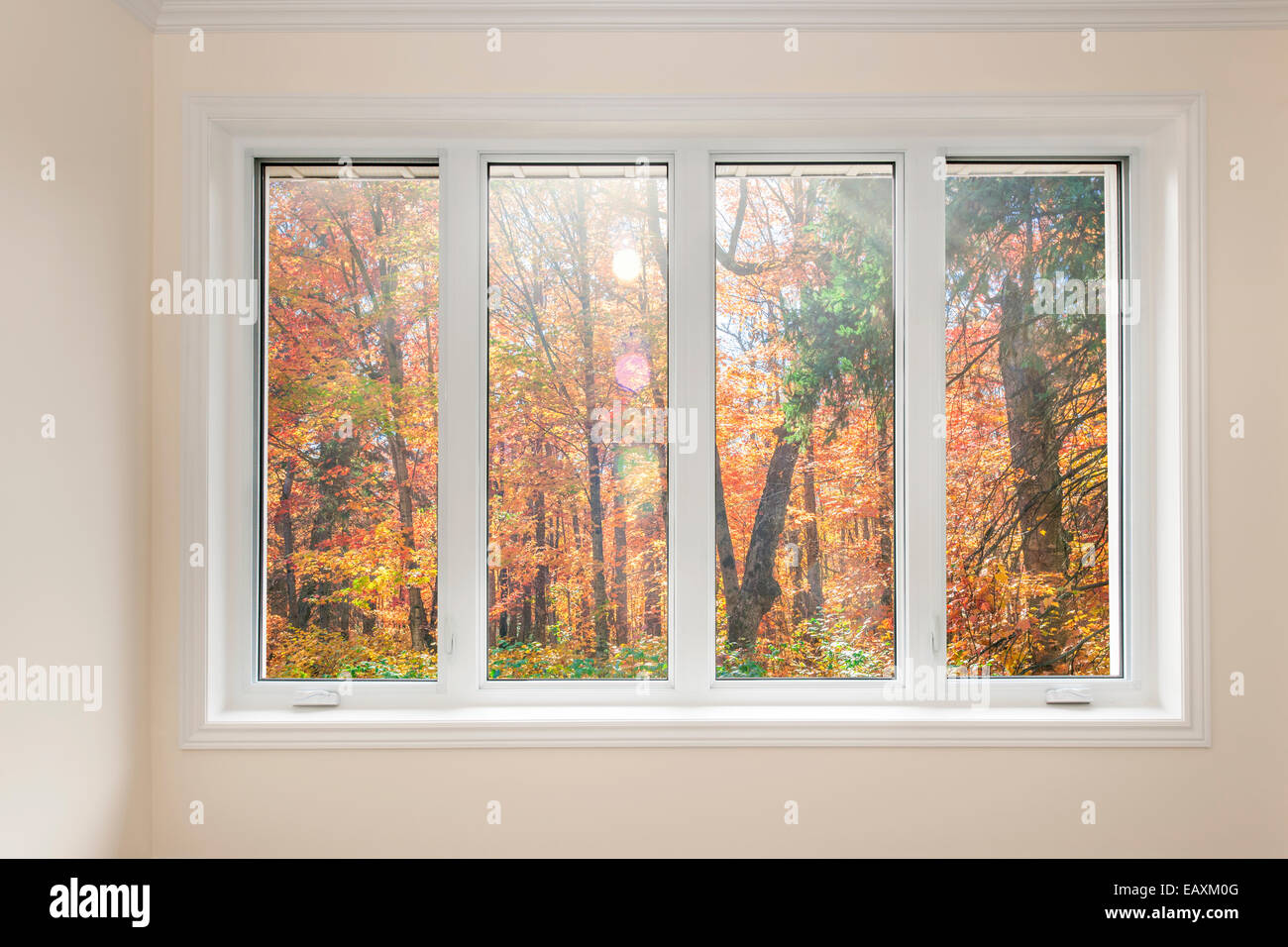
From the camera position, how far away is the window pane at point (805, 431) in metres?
1.91

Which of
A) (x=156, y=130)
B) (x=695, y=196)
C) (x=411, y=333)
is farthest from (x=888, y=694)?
(x=156, y=130)

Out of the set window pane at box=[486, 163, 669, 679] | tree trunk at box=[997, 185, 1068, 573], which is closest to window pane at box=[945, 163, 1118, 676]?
tree trunk at box=[997, 185, 1068, 573]

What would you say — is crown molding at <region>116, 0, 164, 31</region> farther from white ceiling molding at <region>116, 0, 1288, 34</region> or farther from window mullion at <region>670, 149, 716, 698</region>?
window mullion at <region>670, 149, 716, 698</region>

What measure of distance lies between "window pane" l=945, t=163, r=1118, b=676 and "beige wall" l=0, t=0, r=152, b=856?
6.84 feet

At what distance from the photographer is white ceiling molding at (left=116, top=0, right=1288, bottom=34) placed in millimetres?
1776

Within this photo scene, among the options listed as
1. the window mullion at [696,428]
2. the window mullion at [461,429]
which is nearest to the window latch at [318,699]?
the window mullion at [461,429]

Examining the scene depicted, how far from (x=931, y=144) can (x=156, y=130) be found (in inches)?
78.7

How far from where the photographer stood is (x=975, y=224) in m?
1.93

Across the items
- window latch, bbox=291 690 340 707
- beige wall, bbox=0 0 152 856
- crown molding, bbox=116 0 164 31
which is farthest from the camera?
window latch, bbox=291 690 340 707

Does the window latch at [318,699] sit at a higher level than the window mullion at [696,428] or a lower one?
lower

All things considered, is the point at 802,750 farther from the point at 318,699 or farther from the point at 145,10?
the point at 145,10

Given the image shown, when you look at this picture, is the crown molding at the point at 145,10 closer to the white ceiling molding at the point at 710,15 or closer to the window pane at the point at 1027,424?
the white ceiling molding at the point at 710,15

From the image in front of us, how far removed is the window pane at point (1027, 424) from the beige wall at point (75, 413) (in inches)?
82.1

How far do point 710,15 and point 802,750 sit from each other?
73.3 inches
